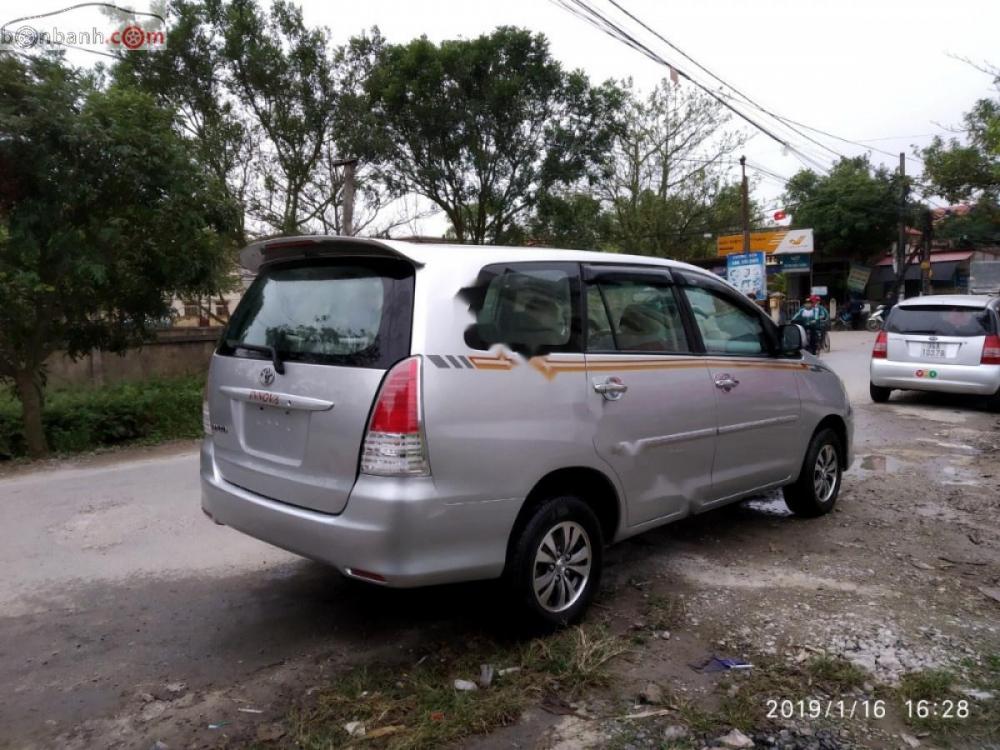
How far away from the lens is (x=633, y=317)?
3.89 meters

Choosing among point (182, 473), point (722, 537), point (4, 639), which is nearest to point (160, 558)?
point (4, 639)

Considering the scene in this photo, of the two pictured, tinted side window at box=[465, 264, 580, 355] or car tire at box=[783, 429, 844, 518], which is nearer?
tinted side window at box=[465, 264, 580, 355]

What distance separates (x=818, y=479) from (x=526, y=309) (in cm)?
305

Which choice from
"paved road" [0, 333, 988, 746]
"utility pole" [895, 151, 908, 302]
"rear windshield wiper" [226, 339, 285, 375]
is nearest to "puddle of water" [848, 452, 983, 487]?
"paved road" [0, 333, 988, 746]

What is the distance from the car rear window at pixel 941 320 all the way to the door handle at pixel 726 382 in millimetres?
7581

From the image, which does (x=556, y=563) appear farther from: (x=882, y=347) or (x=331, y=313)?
(x=882, y=347)

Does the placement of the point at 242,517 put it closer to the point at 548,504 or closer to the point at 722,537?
the point at 548,504

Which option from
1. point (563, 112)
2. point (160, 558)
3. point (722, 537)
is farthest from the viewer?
point (563, 112)

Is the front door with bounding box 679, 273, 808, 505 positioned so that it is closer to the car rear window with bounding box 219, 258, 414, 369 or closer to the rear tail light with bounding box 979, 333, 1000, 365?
the car rear window with bounding box 219, 258, 414, 369

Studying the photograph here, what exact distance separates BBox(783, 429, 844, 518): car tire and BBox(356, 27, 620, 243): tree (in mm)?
14307

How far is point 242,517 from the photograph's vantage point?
11.2 feet

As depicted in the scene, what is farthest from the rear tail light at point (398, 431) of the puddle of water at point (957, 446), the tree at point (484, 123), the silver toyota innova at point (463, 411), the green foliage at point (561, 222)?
the green foliage at point (561, 222)

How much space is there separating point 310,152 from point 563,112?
669cm

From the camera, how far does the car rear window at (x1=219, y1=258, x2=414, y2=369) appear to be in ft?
9.88
